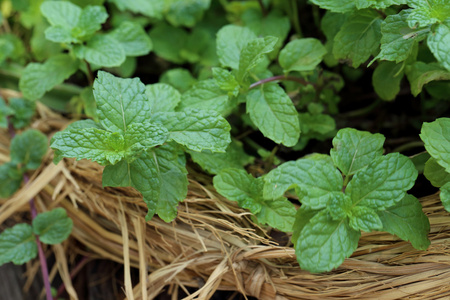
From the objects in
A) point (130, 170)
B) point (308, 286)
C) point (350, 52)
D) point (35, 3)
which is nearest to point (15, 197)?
point (130, 170)

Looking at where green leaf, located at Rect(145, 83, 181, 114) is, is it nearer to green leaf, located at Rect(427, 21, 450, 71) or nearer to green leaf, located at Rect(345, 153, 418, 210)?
green leaf, located at Rect(345, 153, 418, 210)

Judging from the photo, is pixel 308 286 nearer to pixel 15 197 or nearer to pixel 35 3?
pixel 15 197

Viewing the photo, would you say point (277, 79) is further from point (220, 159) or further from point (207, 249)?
point (207, 249)

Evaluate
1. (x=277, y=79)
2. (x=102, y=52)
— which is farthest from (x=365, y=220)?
(x=102, y=52)

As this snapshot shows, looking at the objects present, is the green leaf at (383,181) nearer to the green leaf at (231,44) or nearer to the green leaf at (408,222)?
Result: the green leaf at (408,222)

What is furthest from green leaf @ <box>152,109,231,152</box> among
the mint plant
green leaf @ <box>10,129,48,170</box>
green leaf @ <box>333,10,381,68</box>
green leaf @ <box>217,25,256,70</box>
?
green leaf @ <box>10,129,48,170</box>
